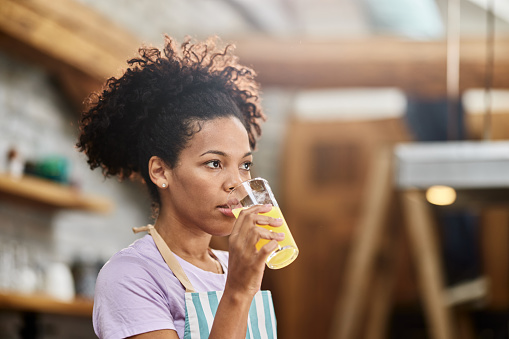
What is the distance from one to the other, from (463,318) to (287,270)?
1.69 m

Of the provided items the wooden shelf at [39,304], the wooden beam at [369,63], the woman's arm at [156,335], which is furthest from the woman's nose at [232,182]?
the wooden beam at [369,63]

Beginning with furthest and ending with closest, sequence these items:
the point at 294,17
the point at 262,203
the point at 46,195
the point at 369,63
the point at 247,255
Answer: the point at 294,17, the point at 369,63, the point at 46,195, the point at 262,203, the point at 247,255

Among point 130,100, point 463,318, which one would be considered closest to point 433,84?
point 463,318

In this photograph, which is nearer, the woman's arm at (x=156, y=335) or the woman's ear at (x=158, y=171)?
the woman's arm at (x=156, y=335)

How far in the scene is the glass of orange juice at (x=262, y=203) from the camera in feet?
3.82

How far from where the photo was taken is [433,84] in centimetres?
472

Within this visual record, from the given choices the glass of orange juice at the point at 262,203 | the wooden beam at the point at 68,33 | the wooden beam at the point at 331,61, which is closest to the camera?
the glass of orange juice at the point at 262,203

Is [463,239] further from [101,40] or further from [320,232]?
[101,40]

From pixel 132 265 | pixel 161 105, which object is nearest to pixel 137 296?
pixel 132 265

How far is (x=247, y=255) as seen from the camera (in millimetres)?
1059

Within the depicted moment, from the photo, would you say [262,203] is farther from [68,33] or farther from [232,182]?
[68,33]

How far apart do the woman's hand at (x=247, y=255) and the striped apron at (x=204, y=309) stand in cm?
10

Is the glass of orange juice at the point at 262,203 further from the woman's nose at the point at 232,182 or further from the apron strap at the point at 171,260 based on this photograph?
the apron strap at the point at 171,260

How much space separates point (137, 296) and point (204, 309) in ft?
0.34
